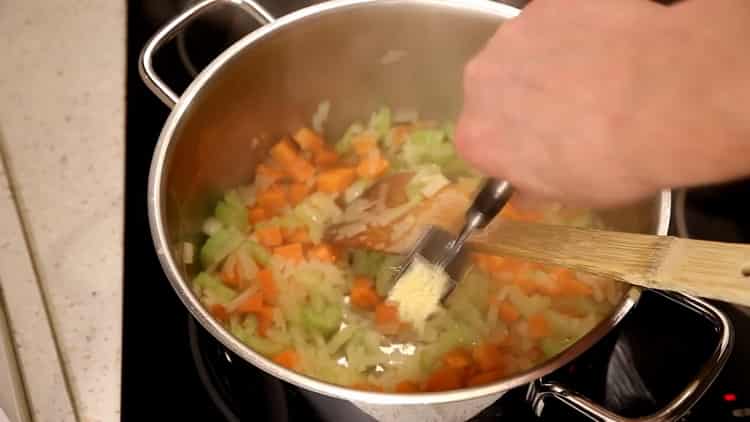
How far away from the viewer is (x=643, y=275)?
62 cm

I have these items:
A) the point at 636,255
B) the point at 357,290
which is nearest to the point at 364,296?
the point at 357,290

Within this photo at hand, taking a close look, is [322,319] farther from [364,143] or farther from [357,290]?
[364,143]

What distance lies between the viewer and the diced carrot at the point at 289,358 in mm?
901

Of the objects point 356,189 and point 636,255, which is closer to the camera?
point 636,255

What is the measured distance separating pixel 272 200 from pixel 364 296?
22 centimetres

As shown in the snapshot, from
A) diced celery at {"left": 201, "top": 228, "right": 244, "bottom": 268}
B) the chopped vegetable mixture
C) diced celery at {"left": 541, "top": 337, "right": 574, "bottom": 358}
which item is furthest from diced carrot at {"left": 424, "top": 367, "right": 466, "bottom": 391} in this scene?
diced celery at {"left": 201, "top": 228, "right": 244, "bottom": 268}

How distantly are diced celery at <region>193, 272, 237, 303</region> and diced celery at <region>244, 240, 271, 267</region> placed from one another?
6 cm

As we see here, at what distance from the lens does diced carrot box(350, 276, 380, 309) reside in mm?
1012

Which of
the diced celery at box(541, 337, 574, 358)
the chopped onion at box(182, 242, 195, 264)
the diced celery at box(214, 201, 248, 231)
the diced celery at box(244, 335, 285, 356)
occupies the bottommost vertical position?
the diced celery at box(541, 337, 574, 358)

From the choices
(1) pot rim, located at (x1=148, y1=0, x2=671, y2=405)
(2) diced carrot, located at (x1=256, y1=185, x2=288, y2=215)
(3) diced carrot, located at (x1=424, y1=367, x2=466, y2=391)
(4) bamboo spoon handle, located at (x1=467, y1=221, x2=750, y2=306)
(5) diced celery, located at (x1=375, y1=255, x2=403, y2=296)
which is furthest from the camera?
(2) diced carrot, located at (x1=256, y1=185, x2=288, y2=215)

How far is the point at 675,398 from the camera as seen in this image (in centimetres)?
71

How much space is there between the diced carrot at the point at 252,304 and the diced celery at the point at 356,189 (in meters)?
0.24

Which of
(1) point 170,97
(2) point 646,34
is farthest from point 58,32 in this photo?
(2) point 646,34

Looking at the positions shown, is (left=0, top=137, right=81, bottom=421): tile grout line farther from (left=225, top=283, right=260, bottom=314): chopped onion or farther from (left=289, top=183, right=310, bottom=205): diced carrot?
(left=289, top=183, right=310, bottom=205): diced carrot
